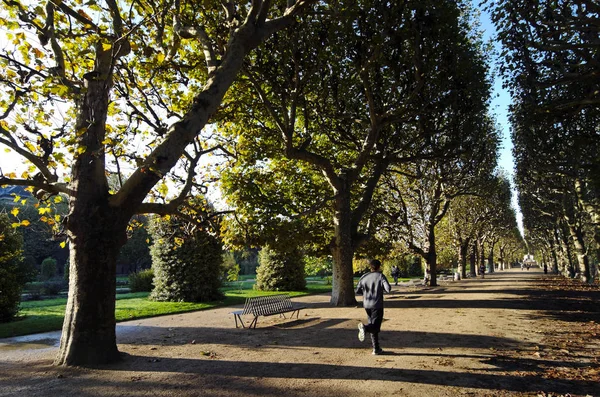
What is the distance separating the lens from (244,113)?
1545 centimetres

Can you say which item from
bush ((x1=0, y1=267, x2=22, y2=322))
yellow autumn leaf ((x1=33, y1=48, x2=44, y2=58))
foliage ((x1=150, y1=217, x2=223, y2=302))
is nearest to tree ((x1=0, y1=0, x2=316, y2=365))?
yellow autumn leaf ((x1=33, y1=48, x2=44, y2=58))

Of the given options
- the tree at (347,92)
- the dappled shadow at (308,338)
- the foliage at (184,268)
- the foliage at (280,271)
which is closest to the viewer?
the dappled shadow at (308,338)

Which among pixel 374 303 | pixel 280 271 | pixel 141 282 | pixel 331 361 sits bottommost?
pixel 141 282

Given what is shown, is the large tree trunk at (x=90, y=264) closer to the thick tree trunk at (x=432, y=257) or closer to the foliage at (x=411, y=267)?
the thick tree trunk at (x=432, y=257)

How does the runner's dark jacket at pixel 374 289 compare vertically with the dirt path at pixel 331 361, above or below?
above

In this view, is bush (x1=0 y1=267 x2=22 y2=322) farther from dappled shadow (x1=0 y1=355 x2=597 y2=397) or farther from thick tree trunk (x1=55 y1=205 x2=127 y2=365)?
thick tree trunk (x1=55 y1=205 x2=127 y2=365)

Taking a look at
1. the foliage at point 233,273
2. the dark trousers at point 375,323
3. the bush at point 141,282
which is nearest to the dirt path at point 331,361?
the dark trousers at point 375,323

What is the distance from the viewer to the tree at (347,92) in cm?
1241

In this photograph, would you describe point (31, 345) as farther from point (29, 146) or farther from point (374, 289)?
point (374, 289)

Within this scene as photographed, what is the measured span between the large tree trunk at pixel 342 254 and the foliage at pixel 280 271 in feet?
33.0

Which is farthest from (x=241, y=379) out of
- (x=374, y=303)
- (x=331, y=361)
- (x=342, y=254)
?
(x=342, y=254)

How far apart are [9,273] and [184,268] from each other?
727 centimetres

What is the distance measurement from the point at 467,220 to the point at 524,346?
3024cm

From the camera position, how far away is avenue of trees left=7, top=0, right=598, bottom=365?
699 centimetres
